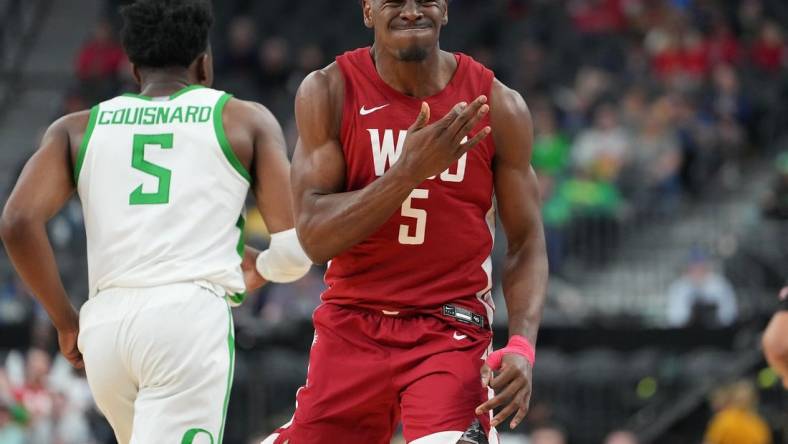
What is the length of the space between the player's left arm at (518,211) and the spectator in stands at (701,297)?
8.65 meters

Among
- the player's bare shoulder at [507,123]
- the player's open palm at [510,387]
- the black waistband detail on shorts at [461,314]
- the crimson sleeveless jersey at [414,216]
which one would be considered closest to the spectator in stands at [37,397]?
the crimson sleeveless jersey at [414,216]

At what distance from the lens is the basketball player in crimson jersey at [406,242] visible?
17.9ft

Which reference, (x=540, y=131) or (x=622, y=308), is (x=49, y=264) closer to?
(x=622, y=308)

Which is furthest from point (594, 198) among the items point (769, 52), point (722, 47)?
point (769, 52)

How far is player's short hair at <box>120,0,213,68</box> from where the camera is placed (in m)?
6.21

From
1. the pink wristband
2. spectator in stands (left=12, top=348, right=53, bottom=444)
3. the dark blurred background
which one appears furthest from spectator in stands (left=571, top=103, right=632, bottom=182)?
the pink wristband

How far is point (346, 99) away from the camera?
568cm

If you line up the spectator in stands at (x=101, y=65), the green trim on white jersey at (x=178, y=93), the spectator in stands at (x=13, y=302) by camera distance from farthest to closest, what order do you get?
the spectator in stands at (x=101, y=65)
the spectator in stands at (x=13, y=302)
the green trim on white jersey at (x=178, y=93)

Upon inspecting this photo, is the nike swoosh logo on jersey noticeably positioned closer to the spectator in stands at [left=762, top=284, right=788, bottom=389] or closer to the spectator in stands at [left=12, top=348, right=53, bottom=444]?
the spectator in stands at [left=762, top=284, right=788, bottom=389]

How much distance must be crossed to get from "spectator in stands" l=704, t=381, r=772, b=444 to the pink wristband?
8396mm

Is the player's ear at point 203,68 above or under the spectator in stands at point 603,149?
above

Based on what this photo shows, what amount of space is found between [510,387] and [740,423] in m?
8.63

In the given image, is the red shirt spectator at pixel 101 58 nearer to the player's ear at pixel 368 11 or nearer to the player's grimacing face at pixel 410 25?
the player's ear at pixel 368 11

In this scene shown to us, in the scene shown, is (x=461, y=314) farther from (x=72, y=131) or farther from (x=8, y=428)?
(x=8, y=428)
